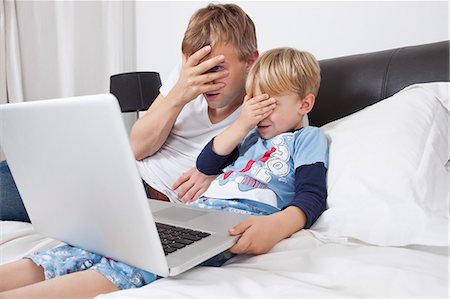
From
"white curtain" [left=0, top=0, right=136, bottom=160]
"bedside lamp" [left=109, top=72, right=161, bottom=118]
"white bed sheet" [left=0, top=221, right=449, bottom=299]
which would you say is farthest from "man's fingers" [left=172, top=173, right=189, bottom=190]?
"white curtain" [left=0, top=0, right=136, bottom=160]

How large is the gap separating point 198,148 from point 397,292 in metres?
0.83

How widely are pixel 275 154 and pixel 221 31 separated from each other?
1.29 ft

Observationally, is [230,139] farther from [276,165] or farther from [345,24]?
[345,24]

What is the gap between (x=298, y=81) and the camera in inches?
39.6

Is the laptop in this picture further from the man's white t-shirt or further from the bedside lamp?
the bedside lamp

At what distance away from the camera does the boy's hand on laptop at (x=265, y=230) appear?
0.68m

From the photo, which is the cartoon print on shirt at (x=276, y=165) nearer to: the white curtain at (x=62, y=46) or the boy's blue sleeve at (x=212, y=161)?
the boy's blue sleeve at (x=212, y=161)

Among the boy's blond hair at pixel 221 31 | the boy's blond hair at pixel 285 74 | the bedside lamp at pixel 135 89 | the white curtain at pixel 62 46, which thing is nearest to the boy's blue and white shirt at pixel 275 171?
the boy's blond hair at pixel 285 74

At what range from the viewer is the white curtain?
6.84ft

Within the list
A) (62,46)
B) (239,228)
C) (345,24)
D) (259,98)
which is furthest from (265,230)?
(62,46)

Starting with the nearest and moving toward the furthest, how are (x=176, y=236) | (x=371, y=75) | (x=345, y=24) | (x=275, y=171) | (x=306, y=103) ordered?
(x=176, y=236)
(x=275, y=171)
(x=306, y=103)
(x=371, y=75)
(x=345, y=24)

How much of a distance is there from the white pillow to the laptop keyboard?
27 cm

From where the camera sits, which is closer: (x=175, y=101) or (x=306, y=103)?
(x=306, y=103)

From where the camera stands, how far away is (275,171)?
931 mm
